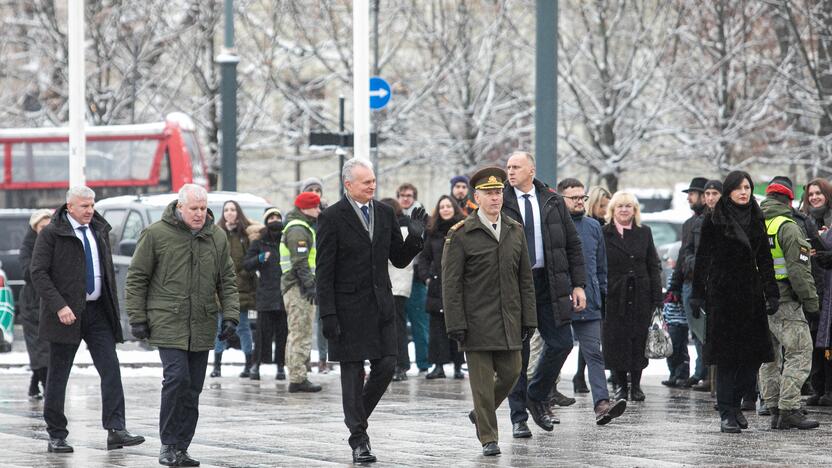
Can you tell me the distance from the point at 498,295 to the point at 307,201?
5398 mm

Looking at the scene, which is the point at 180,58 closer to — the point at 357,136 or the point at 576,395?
the point at 357,136

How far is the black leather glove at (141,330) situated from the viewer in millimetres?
10266

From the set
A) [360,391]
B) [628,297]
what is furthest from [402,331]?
[360,391]

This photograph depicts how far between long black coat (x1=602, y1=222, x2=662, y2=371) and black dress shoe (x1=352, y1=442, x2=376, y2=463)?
4.59m

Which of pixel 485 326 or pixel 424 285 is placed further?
pixel 424 285

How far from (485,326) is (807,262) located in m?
2.85

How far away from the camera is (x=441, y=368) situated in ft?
55.0

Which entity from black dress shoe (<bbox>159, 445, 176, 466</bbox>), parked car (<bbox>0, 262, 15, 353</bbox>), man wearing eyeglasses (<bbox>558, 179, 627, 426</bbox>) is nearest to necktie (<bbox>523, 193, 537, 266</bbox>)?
man wearing eyeglasses (<bbox>558, 179, 627, 426</bbox>)

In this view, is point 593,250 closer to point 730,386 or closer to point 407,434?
point 730,386

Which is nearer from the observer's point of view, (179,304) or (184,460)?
(184,460)

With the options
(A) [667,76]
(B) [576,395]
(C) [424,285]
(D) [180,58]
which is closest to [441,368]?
(C) [424,285]

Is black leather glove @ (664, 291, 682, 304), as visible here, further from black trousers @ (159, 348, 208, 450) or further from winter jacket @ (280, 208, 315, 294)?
black trousers @ (159, 348, 208, 450)

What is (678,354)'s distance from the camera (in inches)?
618

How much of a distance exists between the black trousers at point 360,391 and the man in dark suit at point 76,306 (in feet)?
5.88
